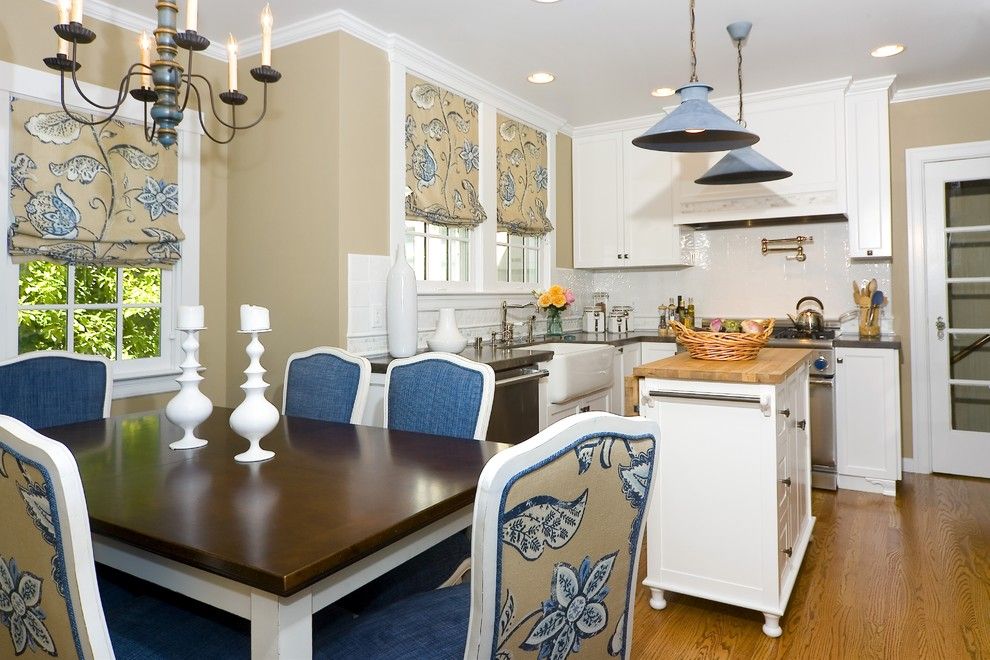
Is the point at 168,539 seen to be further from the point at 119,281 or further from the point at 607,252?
the point at 607,252

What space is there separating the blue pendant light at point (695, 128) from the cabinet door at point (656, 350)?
6.63ft

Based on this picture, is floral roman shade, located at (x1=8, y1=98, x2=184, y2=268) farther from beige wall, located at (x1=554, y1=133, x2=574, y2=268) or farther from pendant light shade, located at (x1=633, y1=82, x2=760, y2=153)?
beige wall, located at (x1=554, y1=133, x2=574, y2=268)

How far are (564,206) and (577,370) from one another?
1705 mm

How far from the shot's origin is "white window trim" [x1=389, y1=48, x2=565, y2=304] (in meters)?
3.33

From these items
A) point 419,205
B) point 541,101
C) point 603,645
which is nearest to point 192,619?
point 603,645

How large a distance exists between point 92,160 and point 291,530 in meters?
2.40

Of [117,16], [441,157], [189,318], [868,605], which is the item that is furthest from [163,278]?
[868,605]

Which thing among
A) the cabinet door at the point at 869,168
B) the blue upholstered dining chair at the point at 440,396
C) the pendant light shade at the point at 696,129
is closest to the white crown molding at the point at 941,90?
the cabinet door at the point at 869,168

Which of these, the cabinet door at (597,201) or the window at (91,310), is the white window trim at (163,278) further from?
the cabinet door at (597,201)

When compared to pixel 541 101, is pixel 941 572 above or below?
below

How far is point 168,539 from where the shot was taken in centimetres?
108

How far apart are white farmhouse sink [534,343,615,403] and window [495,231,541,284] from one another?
608 millimetres

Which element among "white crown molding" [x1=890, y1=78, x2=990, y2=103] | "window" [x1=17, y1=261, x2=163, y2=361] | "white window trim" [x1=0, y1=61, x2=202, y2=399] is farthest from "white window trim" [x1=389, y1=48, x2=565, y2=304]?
"white crown molding" [x1=890, y1=78, x2=990, y2=103]

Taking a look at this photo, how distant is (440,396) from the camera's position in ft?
7.07
